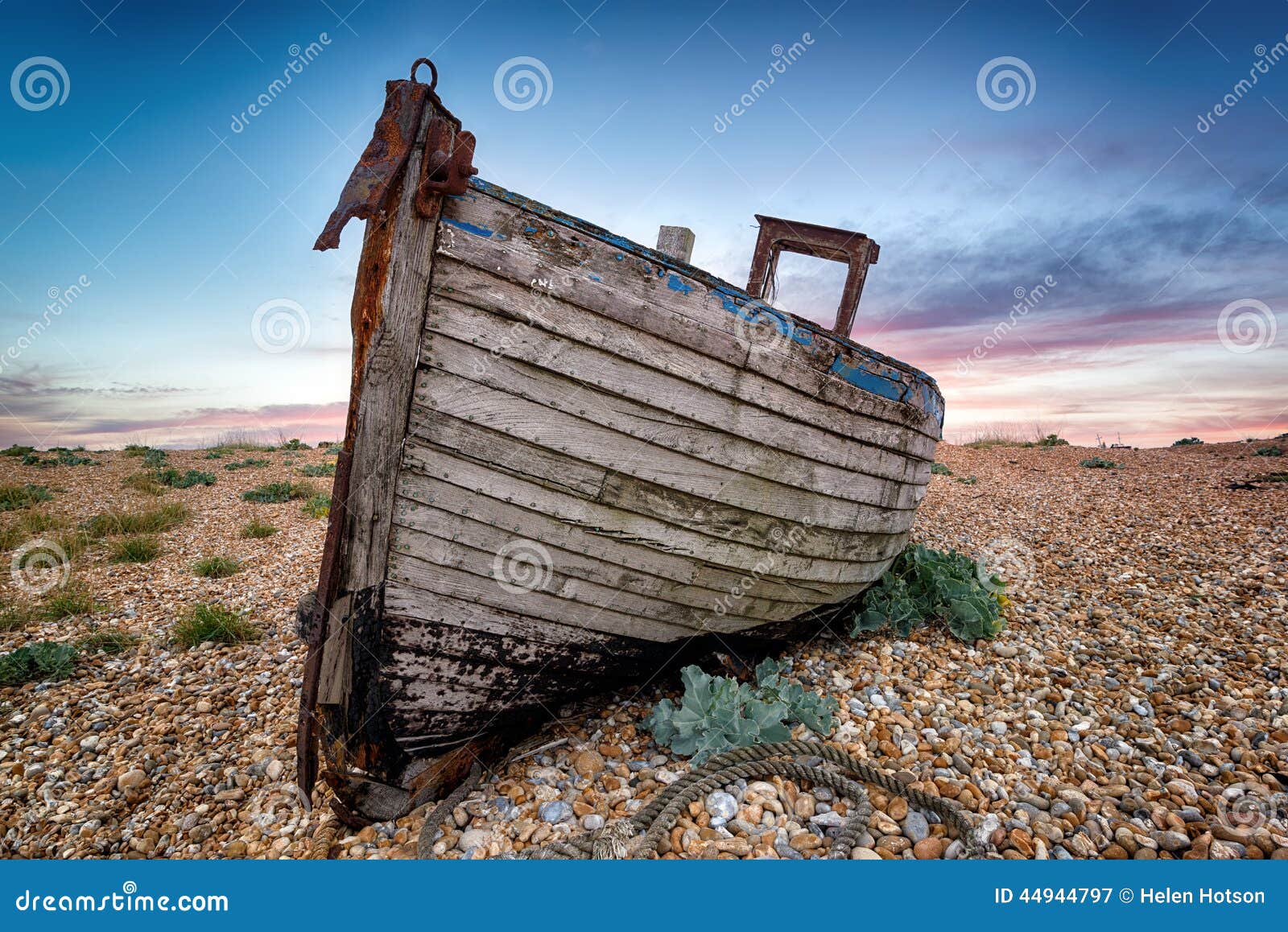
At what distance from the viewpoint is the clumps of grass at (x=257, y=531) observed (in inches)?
360

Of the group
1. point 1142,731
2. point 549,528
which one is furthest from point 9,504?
point 1142,731

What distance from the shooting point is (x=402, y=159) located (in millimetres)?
2398

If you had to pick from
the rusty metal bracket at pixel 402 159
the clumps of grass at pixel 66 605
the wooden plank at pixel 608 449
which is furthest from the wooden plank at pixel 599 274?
the clumps of grass at pixel 66 605

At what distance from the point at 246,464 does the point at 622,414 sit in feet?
62.7

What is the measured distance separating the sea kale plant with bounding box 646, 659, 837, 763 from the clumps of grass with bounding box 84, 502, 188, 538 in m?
9.47

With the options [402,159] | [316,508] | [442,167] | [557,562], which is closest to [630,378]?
[557,562]

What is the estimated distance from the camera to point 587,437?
276 cm

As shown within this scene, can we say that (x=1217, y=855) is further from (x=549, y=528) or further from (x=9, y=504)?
(x=9, y=504)

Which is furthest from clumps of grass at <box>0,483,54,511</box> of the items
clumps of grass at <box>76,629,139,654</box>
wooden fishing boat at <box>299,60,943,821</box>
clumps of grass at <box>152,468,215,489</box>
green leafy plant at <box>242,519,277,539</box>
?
wooden fishing boat at <box>299,60,943,821</box>

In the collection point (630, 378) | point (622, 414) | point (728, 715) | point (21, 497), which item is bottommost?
point (21, 497)

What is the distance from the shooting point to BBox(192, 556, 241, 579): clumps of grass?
23.8 ft

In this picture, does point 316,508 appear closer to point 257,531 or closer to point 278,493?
point 257,531

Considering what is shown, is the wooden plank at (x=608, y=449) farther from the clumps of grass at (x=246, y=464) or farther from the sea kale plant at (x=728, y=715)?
the clumps of grass at (x=246, y=464)

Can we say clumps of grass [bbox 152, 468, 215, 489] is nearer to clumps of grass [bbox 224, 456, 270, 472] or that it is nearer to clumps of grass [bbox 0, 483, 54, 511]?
clumps of grass [bbox 0, 483, 54, 511]
